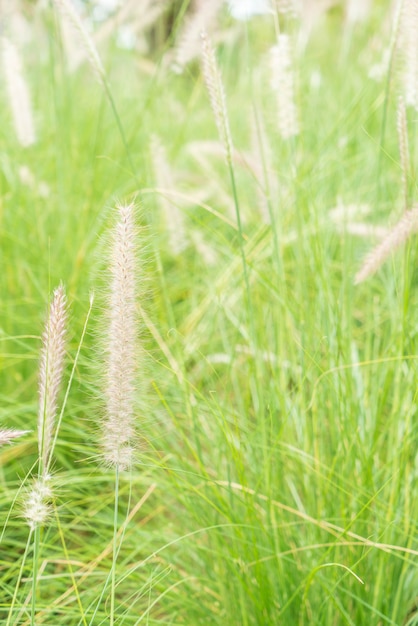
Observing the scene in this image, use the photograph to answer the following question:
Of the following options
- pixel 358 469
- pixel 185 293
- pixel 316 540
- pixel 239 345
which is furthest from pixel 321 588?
pixel 185 293

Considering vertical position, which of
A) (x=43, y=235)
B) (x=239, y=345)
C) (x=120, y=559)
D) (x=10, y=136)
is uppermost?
(x=10, y=136)

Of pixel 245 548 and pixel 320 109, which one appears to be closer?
pixel 245 548

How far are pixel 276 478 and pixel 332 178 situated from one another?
5.04ft

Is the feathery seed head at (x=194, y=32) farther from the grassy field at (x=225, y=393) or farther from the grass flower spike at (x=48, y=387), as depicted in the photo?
the grass flower spike at (x=48, y=387)

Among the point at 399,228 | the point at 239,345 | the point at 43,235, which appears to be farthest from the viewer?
the point at 43,235

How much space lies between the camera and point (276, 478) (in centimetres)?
145

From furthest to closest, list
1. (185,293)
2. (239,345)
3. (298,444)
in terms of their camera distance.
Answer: (185,293) → (239,345) → (298,444)

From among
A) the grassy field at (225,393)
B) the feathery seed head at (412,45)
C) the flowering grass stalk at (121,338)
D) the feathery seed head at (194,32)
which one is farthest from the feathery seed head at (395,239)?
the feathery seed head at (194,32)

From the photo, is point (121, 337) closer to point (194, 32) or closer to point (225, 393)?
point (225, 393)

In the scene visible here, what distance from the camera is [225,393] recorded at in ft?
4.97

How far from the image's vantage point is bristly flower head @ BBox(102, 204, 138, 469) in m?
0.96

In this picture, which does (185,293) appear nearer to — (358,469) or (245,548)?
(358,469)

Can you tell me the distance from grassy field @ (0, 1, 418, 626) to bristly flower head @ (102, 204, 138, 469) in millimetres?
53

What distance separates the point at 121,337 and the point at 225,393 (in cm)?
56
